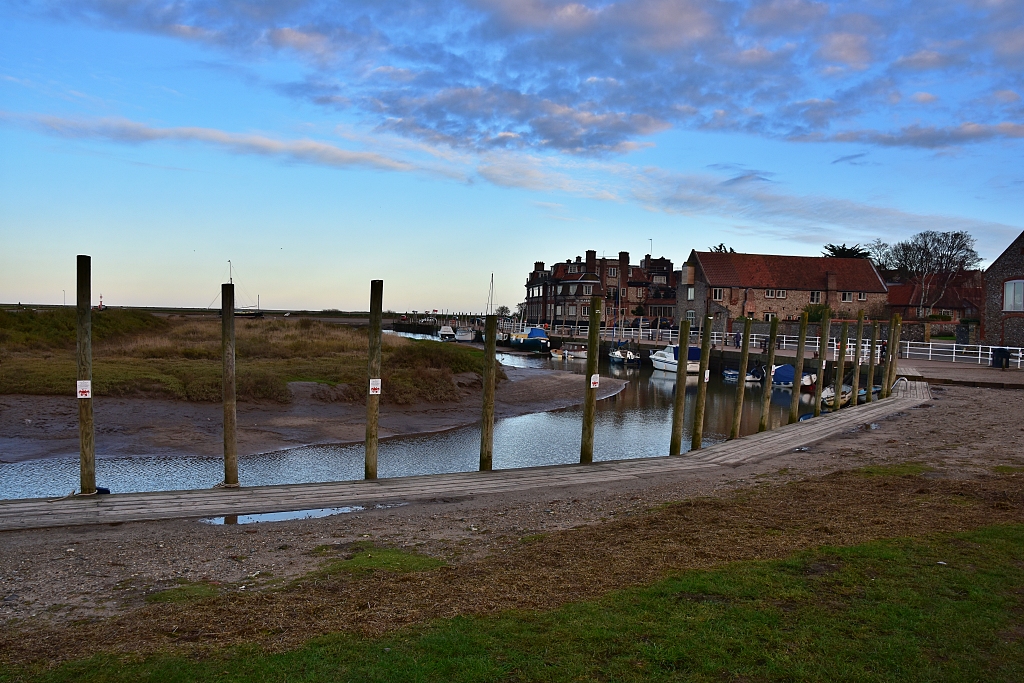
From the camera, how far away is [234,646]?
19.2 feet

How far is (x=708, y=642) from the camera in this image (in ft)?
19.1

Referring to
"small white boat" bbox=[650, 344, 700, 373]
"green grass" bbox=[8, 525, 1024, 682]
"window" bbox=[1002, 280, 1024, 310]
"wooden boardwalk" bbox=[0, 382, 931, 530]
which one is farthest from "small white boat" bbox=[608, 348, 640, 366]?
"green grass" bbox=[8, 525, 1024, 682]

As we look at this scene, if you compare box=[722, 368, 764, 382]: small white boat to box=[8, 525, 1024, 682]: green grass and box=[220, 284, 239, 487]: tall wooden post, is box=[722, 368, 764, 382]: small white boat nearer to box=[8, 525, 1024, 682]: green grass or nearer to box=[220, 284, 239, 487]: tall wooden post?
box=[220, 284, 239, 487]: tall wooden post

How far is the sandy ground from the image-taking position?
6.55m

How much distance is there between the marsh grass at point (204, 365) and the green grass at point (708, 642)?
77.9 ft

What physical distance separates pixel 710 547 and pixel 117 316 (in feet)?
204

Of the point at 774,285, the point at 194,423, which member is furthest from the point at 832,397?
the point at 774,285

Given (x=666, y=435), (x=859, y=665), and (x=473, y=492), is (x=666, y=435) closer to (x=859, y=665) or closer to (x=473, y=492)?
(x=473, y=492)

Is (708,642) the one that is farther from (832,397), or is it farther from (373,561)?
(832,397)

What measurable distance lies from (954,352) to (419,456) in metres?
41.4

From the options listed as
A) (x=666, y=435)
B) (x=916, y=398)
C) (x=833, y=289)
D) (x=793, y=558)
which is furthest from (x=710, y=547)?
(x=833, y=289)

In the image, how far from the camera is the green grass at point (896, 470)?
45.3 feet

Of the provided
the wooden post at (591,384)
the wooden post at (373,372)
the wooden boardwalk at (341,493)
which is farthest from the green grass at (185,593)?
the wooden post at (591,384)

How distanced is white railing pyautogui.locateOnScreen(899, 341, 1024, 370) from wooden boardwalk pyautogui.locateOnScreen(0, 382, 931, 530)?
36.7m
